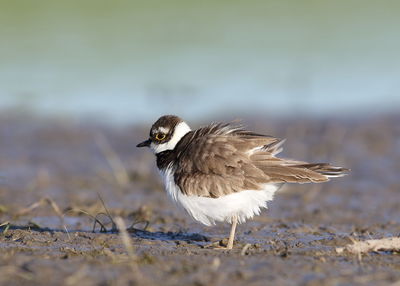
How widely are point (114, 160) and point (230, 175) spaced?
15.3ft

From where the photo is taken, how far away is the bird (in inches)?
257

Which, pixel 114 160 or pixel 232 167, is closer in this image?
pixel 232 167

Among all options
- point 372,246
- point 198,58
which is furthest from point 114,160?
point 198,58

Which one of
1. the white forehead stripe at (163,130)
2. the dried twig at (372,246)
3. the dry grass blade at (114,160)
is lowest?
the dry grass blade at (114,160)

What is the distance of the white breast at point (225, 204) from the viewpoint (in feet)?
21.5

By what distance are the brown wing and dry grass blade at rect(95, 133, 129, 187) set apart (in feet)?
11.5

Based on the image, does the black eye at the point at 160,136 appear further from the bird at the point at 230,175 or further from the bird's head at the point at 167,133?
the bird at the point at 230,175

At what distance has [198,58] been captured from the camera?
1653 centimetres

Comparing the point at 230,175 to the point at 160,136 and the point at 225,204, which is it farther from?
the point at 160,136

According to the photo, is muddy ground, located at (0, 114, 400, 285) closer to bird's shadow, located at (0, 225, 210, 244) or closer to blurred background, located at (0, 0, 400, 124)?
bird's shadow, located at (0, 225, 210, 244)

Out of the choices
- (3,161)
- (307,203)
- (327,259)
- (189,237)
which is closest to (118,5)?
(3,161)

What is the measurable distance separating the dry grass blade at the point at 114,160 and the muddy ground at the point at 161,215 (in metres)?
0.03

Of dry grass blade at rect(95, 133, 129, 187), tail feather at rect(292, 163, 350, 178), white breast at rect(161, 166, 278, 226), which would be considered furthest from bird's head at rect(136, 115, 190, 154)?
dry grass blade at rect(95, 133, 129, 187)

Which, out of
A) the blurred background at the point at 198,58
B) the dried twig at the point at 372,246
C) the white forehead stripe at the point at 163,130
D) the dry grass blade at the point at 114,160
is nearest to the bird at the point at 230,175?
the white forehead stripe at the point at 163,130
